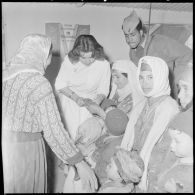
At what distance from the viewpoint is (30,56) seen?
126cm

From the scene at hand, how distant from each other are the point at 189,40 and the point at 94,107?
0.49 metres

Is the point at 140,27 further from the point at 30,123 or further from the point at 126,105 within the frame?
the point at 30,123

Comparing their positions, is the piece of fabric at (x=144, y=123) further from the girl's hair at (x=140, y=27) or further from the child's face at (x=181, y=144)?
the girl's hair at (x=140, y=27)

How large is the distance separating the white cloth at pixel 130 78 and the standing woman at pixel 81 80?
4 cm

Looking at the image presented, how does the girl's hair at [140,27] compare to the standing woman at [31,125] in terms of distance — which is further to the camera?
the girl's hair at [140,27]

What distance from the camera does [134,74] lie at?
1.38 metres

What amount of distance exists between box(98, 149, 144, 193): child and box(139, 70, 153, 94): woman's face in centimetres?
26

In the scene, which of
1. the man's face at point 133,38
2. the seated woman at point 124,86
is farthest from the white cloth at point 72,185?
the man's face at point 133,38

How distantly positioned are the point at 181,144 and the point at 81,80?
1.63 feet

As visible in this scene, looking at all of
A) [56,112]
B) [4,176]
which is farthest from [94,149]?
[4,176]

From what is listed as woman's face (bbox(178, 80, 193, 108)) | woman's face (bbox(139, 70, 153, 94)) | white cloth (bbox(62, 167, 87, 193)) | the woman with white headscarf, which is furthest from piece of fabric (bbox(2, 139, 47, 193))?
woman's face (bbox(178, 80, 193, 108))

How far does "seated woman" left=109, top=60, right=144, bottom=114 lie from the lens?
1388 millimetres

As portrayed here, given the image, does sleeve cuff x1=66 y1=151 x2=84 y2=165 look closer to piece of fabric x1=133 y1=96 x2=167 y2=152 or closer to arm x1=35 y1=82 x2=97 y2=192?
arm x1=35 y1=82 x2=97 y2=192

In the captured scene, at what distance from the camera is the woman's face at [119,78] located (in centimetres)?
142
